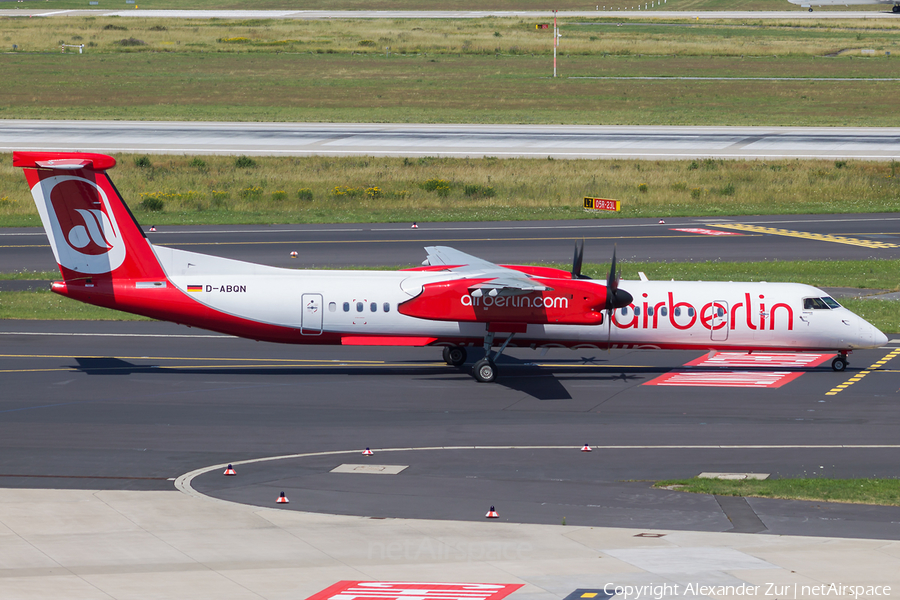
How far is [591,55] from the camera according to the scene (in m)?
128

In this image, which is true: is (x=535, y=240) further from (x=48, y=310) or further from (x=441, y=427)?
(x=441, y=427)

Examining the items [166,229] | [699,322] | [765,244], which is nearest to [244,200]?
[166,229]

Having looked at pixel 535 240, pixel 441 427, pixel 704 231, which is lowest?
pixel 441 427

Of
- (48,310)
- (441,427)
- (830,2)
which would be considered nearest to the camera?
(441,427)

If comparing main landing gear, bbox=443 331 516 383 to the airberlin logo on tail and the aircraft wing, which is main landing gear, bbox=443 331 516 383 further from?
the airberlin logo on tail

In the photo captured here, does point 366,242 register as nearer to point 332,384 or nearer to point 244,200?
point 244,200

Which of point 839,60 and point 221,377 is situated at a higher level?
point 839,60

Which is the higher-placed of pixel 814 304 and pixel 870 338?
pixel 814 304

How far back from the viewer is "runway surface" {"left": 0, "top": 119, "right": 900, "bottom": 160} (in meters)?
71.9

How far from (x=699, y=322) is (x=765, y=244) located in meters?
22.1

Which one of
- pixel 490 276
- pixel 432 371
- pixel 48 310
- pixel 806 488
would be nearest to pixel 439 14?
pixel 48 310

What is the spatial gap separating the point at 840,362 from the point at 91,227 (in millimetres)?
22957

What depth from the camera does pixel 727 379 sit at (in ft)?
98.5

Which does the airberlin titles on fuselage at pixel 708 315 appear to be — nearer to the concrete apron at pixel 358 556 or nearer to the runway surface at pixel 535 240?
the concrete apron at pixel 358 556
